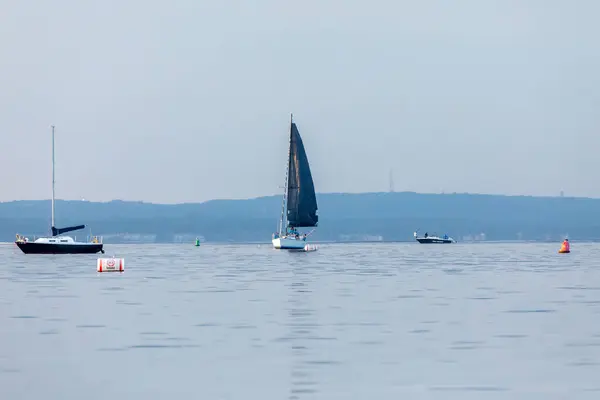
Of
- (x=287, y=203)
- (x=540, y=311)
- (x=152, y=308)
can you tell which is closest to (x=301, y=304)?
(x=152, y=308)

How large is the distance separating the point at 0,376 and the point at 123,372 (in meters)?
3.13

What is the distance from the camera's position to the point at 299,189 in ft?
568

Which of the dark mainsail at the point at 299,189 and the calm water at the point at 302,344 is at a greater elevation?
the dark mainsail at the point at 299,189

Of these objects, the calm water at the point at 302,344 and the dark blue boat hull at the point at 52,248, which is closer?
the calm water at the point at 302,344

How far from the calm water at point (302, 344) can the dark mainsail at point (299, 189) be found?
10134 cm

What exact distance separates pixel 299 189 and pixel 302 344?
13586cm

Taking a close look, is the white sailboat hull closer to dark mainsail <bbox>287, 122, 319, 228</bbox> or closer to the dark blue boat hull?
dark mainsail <bbox>287, 122, 319, 228</bbox>

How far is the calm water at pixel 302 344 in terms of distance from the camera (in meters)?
27.7

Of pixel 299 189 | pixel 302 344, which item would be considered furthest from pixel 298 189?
pixel 302 344

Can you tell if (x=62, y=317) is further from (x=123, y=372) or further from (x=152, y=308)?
(x=123, y=372)

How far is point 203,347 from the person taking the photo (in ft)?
119

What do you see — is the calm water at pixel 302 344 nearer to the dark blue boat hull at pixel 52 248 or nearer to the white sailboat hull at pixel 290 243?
the dark blue boat hull at pixel 52 248

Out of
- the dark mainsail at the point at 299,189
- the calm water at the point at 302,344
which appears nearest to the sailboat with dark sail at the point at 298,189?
the dark mainsail at the point at 299,189

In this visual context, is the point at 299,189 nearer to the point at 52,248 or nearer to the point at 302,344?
the point at 52,248
